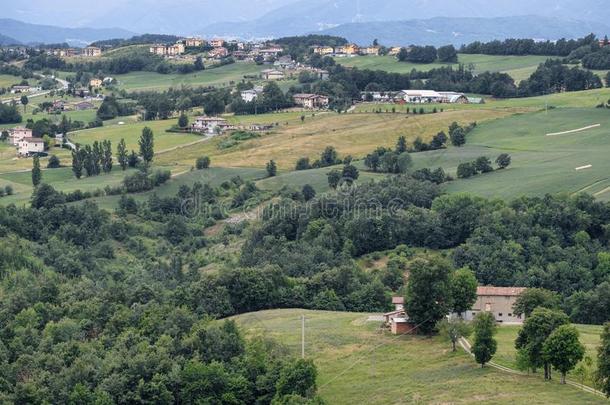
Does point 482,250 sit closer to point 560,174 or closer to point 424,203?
point 424,203

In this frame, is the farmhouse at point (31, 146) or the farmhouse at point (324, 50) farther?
the farmhouse at point (324, 50)

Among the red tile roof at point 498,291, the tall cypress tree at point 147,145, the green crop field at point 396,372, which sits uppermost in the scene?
the tall cypress tree at point 147,145

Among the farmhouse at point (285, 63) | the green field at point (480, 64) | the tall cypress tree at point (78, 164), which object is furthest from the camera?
the farmhouse at point (285, 63)

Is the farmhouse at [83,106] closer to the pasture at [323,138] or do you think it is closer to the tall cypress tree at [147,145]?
the pasture at [323,138]

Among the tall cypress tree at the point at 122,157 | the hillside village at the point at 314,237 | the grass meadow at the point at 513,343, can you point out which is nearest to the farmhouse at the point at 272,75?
the hillside village at the point at 314,237

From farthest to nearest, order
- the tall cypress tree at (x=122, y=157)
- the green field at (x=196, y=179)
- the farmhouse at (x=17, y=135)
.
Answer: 1. the farmhouse at (x=17, y=135)
2. the tall cypress tree at (x=122, y=157)
3. the green field at (x=196, y=179)

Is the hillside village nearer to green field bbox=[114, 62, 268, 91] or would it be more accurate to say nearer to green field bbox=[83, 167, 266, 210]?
green field bbox=[83, 167, 266, 210]
